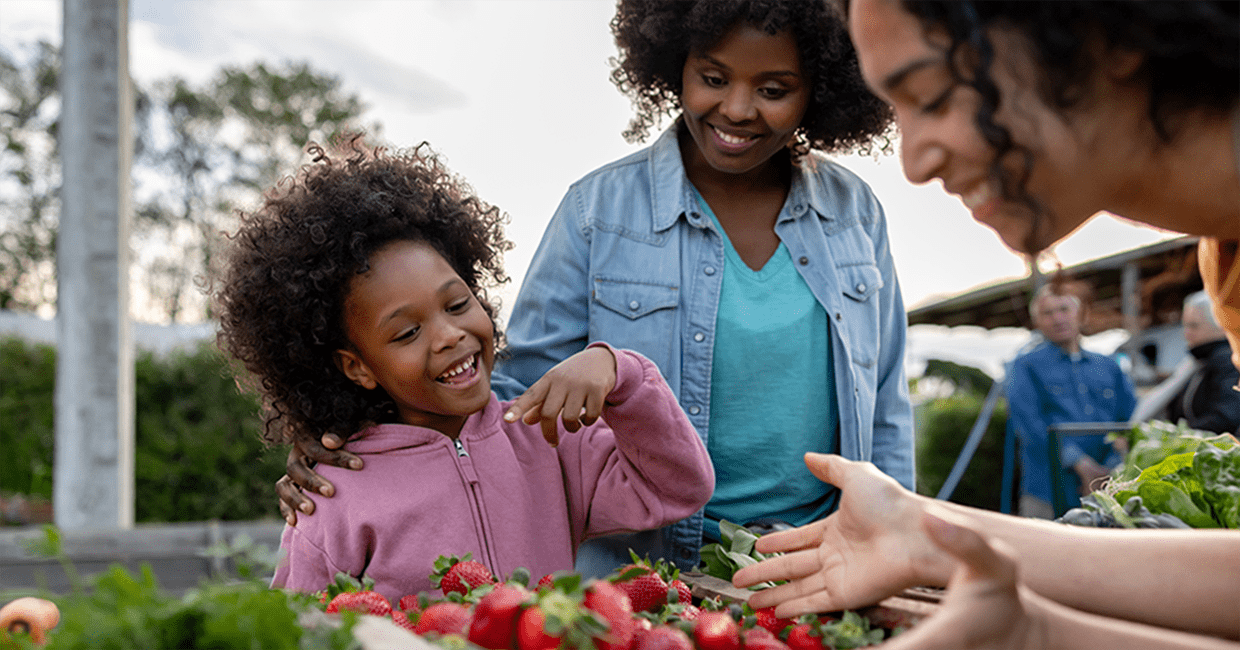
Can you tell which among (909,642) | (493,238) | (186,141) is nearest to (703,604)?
(909,642)

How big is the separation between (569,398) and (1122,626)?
95cm

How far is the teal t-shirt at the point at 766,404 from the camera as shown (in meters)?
2.15

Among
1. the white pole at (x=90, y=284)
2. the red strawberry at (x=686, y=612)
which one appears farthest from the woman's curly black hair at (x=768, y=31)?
the white pole at (x=90, y=284)

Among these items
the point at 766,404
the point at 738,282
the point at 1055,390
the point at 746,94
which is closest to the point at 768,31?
the point at 746,94

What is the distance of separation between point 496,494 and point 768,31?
1.23m

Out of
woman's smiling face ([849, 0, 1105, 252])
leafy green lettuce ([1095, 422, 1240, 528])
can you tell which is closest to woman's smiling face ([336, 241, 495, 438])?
woman's smiling face ([849, 0, 1105, 252])

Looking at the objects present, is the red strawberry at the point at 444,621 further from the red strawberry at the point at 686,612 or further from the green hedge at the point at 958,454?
the green hedge at the point at 958,454

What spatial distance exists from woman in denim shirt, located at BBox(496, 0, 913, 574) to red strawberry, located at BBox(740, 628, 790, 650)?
92 cm

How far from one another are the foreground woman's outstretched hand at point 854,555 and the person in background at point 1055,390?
4.80 metres

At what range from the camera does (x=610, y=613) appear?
41.1 inches

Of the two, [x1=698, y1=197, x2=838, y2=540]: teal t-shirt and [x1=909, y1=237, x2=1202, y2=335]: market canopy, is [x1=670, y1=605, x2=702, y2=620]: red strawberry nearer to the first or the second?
[x1=698, y1=197, x2=838, y2=540]: teal t-shirt

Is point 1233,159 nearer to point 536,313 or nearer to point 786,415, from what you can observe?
point 786,415

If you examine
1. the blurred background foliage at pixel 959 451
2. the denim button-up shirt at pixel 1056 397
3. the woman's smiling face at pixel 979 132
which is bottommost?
the blurred background foliage at pixel 959 451

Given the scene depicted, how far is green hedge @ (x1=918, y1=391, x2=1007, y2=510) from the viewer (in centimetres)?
917
